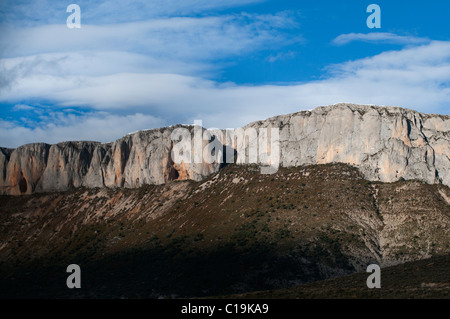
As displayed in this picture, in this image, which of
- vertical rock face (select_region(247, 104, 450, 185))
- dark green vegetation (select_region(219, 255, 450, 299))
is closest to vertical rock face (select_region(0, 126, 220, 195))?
vertical rock face (select_region(247, 104, 450, 185))

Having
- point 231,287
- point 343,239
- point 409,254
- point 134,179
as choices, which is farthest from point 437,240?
point 134,179

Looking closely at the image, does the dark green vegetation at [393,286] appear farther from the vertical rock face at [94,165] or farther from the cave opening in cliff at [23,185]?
the cave opening in cliff at [23,185]

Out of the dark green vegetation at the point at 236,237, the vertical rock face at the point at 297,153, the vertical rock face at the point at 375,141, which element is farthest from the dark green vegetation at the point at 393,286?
the vertical rock face at the point at 297,153

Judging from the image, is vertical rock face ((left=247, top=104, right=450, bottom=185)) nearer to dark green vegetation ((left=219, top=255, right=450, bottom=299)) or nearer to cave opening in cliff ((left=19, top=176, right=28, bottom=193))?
dark green vegetation ((left=219, top=255, right=450, bottom=299))

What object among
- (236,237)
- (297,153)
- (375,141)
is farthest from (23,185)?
(375,141)

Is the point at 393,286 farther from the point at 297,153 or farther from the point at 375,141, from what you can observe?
the point at 297,153

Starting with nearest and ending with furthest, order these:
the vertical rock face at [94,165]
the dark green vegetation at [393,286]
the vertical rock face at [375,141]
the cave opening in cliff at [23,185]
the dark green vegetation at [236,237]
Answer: the dark green vegetation at [393,286] → the dark green vegetation at [236,237] → the vertical rock face at [375,141] → the vertical rock face at [94,165] → the cave opening in cliff at [23,185]
